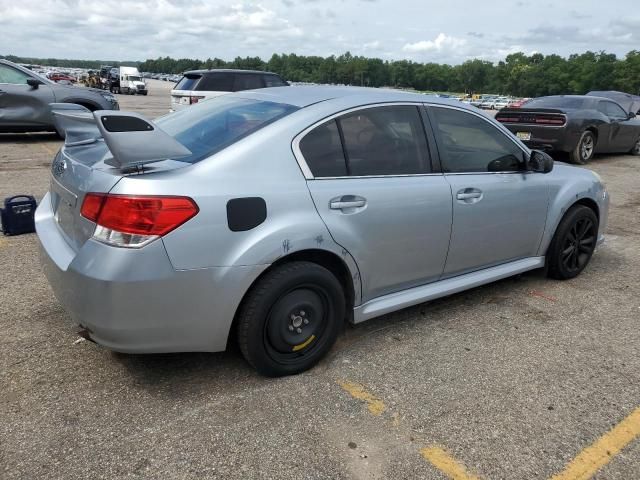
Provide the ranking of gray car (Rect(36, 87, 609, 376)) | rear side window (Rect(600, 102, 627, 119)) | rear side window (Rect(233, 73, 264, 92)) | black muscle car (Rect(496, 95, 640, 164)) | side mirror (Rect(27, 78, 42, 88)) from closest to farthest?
gray car (Rect(36, 87, 609, 376)), side mirror (Rect(27, 78, 42, 88)), black muscle car (Rect(496, 95, 640, 164)), rear side window (Rect(600, 102, 627, 119)), rear side window (Rect(233, 73, 264, 92))

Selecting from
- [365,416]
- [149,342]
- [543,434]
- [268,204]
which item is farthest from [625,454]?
[149,342]

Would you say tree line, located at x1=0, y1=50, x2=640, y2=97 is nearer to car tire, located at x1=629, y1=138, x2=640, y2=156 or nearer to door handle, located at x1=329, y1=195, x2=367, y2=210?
car tire, located at x1=629, y1=138, x2=640, y2=156

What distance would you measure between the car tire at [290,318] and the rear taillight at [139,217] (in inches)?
21.3

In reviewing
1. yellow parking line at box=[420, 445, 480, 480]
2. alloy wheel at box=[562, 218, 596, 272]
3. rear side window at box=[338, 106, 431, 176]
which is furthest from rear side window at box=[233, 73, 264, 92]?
yellow parking line at box=[420, 445, 480, 480]

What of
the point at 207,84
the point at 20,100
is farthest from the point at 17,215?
the point at 207,84

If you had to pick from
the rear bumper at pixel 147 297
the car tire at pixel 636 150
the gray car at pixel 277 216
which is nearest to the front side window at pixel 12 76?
the gray car at pixel 277 216

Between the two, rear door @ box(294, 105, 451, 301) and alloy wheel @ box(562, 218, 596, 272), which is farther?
alloy wheel @ box(562, 218, 596, 272)

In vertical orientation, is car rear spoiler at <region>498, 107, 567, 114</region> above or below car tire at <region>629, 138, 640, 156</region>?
above

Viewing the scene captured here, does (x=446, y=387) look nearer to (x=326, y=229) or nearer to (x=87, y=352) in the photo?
(x=326, y=229)

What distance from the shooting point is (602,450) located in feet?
8.05

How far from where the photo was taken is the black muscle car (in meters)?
10.7

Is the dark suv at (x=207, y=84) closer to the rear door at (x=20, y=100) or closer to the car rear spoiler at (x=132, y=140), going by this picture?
the rear door at (x=20, y=100)

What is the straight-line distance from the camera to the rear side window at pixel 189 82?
491 inches

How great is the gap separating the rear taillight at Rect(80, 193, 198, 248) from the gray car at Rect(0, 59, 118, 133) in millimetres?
9472
